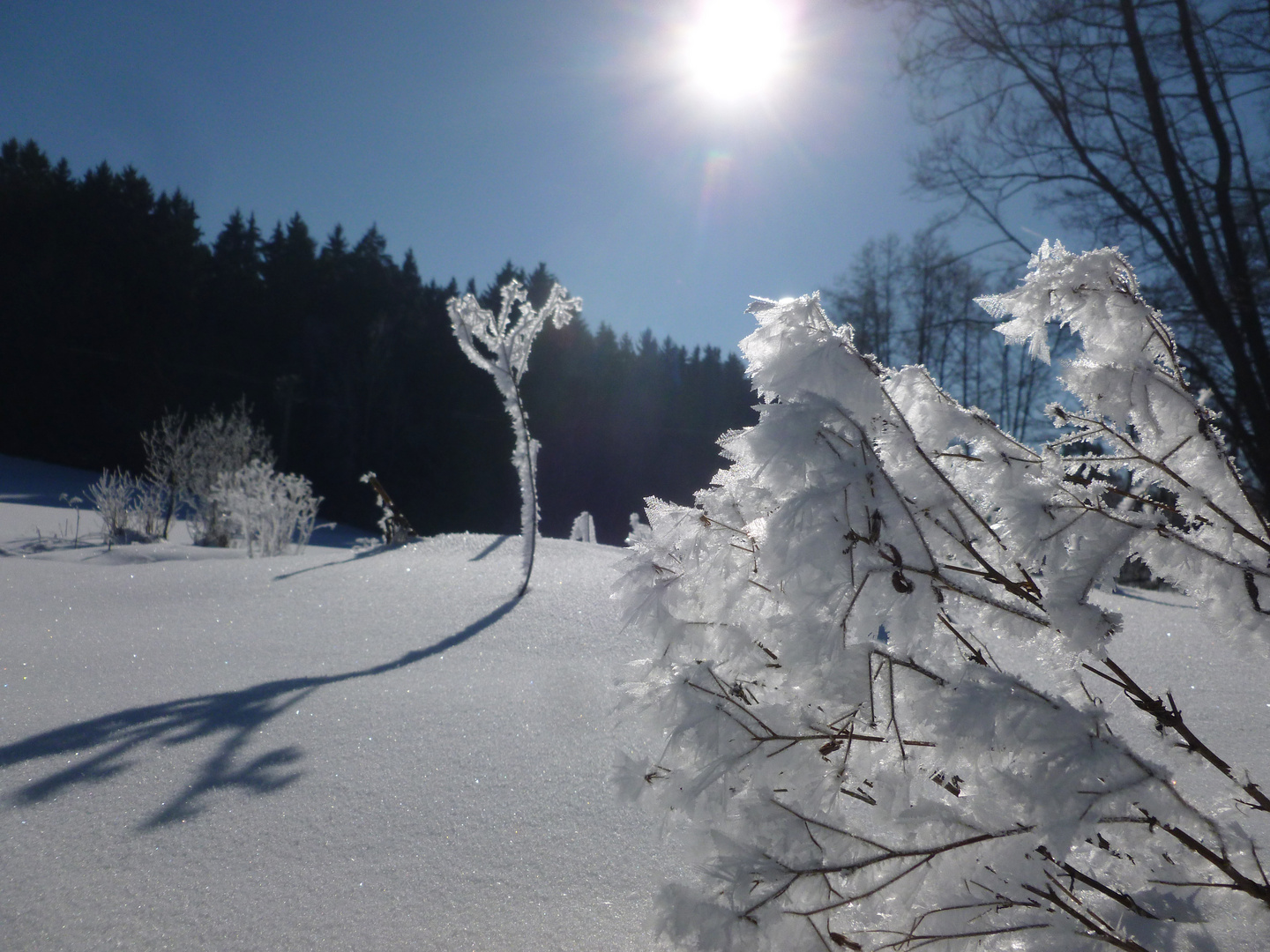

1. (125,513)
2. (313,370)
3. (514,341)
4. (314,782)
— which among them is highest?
(313,370)

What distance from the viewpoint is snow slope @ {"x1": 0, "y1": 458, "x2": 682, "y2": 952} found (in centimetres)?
145

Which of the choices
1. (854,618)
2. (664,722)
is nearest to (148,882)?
(664,722)

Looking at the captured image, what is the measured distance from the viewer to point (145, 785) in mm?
1927

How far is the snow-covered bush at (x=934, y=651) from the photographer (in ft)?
3.21

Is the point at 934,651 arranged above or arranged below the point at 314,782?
above

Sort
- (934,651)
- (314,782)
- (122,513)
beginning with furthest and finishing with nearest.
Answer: (122,513)
(314,782)
(934,651)

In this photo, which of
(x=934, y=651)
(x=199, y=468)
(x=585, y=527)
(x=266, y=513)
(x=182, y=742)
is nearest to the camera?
(x=934, y=651)

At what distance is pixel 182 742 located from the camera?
2207mm

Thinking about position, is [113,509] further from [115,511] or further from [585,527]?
[585,527]

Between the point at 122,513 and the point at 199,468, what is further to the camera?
the point at 199,468

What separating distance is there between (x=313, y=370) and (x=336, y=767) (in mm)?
28715

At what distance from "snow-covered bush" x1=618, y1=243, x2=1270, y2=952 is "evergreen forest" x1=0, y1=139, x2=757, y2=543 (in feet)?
73.9

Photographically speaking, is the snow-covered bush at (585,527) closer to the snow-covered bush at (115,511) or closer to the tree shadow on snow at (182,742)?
the snow-covered bush at (115,511)

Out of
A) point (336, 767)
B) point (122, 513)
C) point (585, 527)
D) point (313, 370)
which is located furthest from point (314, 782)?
point (313, 370)
